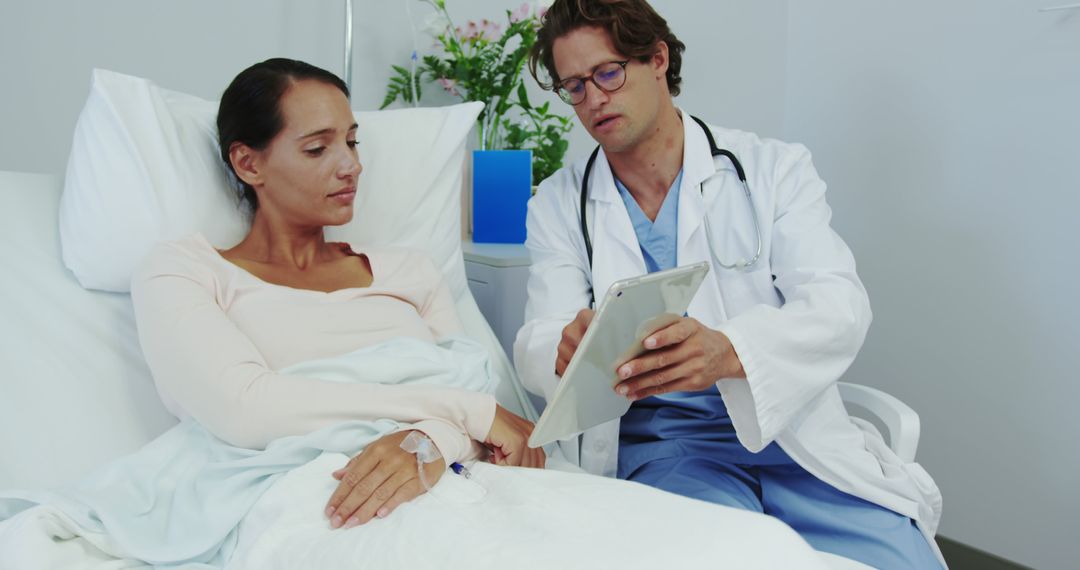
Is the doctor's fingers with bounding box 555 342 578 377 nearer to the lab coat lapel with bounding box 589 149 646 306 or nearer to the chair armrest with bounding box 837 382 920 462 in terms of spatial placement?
the lab coat lapel with bounding box 589 149 646 306

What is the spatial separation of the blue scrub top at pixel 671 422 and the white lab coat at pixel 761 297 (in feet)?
0.13

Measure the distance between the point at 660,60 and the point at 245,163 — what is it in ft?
2.37

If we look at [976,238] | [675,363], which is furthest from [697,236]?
[976,238]

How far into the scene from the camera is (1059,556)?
1927mm

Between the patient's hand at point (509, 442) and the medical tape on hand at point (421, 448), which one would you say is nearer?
the medical tape on hand at point (421, 448)

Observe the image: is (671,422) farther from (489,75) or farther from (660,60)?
(489,75)

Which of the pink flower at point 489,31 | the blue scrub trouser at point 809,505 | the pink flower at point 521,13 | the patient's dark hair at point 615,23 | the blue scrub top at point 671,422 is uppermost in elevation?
the pink flower at point 521,13

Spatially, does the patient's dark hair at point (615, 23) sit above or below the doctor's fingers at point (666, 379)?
above

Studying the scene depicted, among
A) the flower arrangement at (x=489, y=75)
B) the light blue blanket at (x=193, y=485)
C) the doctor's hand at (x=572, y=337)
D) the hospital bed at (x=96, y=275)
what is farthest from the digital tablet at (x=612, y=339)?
the flower arrangement at (x=489, y=75)

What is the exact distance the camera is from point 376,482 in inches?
39.7

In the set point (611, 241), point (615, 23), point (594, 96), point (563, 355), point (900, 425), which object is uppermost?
point (615, 23)

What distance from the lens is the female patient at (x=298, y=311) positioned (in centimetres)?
110

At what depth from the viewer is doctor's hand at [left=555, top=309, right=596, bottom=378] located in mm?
1218

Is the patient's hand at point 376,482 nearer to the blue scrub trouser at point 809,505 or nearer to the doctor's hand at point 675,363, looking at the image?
the doctor's hand at point 675,363
